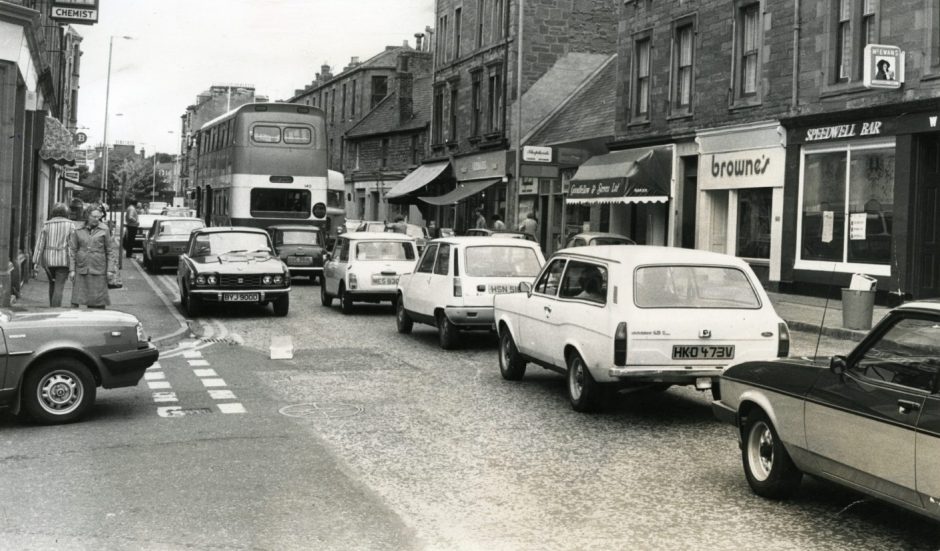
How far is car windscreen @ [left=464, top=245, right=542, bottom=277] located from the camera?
14.4m

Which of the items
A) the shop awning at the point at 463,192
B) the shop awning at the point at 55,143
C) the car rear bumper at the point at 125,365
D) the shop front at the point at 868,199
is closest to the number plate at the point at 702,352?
the car rear bumper at the point at 125,365

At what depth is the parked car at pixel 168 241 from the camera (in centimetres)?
2939

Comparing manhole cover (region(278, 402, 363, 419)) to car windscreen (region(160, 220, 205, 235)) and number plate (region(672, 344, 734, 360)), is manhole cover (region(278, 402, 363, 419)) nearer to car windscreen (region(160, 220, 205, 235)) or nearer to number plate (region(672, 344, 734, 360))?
number plate (region(672, 344, 734, 360))

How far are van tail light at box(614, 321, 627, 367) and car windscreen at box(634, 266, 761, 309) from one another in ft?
1.03

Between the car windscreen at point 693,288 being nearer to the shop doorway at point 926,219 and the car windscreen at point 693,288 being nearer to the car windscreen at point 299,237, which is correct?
the shop doorway at point 926,219

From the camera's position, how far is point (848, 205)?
22109 millimetres

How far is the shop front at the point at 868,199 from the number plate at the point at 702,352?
1076 centimetres

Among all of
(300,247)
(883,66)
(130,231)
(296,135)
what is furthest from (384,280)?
(130,231)

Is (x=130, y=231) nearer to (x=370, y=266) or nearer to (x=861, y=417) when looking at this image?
(x=370, y=266)

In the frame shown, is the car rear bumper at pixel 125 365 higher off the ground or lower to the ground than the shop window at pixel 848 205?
lower

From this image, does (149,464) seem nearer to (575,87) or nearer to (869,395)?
(869,395)

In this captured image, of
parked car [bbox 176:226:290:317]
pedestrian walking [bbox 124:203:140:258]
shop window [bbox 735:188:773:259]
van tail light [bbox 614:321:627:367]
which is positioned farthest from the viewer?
pedestrian walking [bbox 124:203:140:258]

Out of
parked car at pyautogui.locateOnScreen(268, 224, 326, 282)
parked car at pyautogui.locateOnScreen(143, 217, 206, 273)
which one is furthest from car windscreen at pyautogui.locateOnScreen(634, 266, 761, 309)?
parked car at pyautogui.locateOnScreen(143, 217, 206, 273)

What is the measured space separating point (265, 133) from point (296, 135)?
0.81 metres
